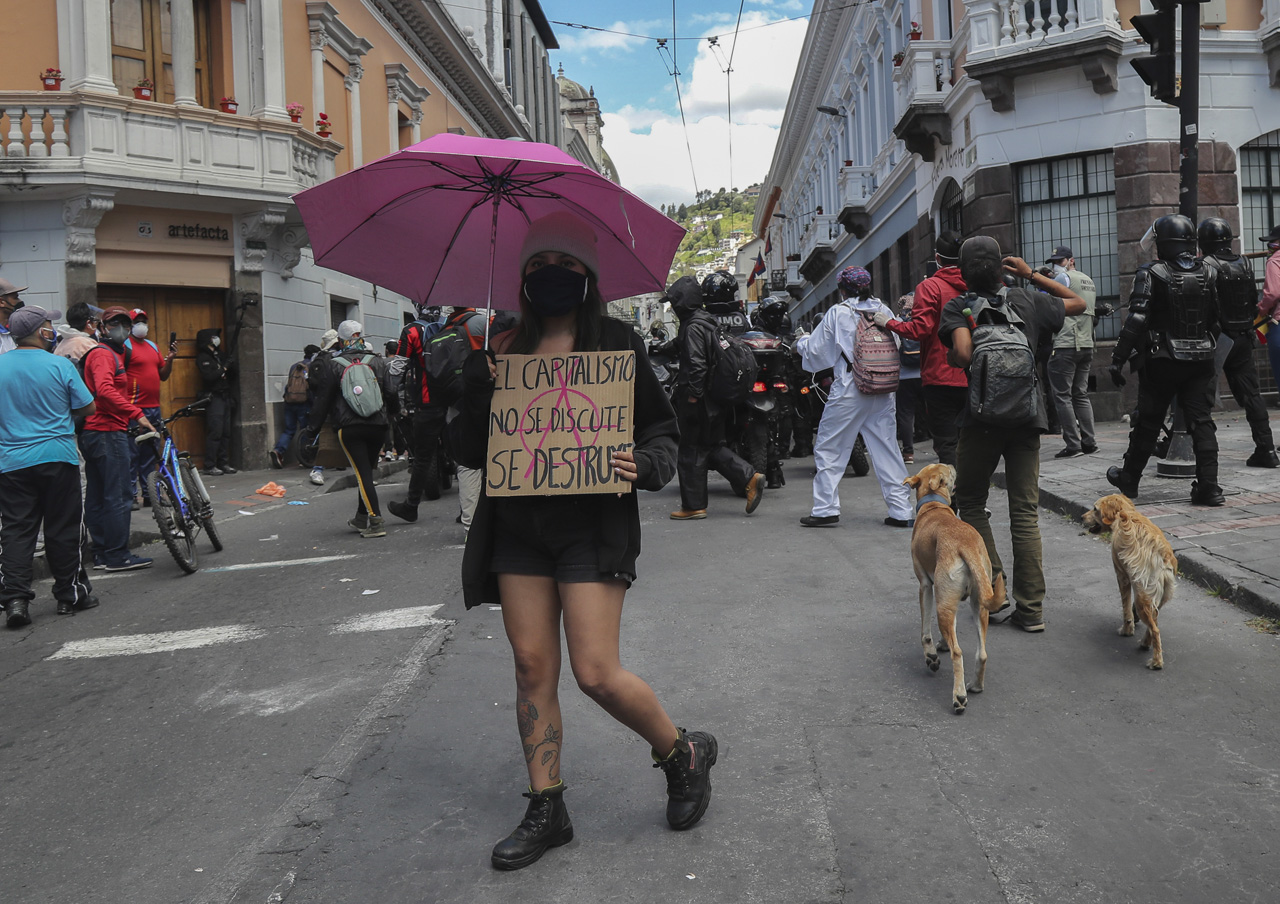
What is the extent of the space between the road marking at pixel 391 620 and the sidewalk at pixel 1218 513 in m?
4.16

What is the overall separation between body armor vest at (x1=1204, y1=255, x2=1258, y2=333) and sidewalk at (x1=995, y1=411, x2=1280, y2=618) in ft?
4.20

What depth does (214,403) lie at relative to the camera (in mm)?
16547

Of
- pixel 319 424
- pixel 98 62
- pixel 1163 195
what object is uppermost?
pixel 98 62

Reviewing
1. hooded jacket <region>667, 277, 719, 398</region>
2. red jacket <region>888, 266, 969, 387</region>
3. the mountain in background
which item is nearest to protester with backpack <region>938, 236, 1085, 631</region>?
red jacket <region>888, 266, 969, 387</region>

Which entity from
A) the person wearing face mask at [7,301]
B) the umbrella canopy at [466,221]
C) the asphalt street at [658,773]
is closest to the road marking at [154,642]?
the asphalt street at [658,773]

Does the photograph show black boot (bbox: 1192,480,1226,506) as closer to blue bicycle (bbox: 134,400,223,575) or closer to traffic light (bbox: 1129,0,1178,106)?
traffic light (bbox: 1129,0,1178,106)

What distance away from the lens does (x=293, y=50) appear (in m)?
19.3

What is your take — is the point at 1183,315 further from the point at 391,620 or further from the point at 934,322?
the point at 391,620

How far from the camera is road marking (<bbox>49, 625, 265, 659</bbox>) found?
5.93m

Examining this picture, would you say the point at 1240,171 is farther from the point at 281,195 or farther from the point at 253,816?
the point at 253,816

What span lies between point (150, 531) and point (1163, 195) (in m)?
14.6

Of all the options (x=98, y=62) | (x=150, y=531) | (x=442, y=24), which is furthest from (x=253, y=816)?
(x=442, y=24)

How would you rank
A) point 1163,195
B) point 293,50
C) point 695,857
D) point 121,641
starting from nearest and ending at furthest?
point 695,857 → point 121,641 → point 1163,195 → point 293,50

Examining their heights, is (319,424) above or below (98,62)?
below
